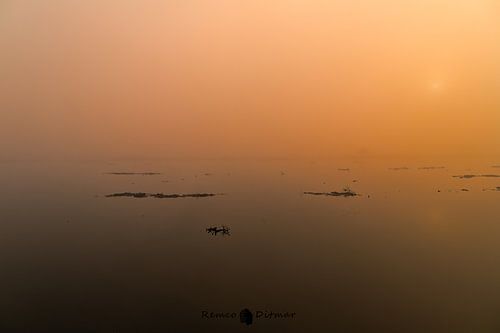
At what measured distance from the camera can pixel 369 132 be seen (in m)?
1.74

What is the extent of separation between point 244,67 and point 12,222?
1.34m

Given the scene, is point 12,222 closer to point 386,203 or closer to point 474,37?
point 386,203

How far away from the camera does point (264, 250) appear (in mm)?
1781

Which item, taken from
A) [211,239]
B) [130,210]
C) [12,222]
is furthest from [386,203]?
[12,222]

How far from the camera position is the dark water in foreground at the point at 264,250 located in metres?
1.72

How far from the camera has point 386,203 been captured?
1.74m

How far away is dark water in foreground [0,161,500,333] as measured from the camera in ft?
5.66

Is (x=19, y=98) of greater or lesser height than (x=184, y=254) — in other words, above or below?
above

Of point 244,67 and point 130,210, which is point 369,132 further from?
point 130,210

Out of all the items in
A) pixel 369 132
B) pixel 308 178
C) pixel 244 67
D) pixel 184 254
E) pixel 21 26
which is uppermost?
pixel 21 26

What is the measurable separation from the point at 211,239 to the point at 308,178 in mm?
536

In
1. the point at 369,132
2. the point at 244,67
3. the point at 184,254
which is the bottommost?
the point at 184,254

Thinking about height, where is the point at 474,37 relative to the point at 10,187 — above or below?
above

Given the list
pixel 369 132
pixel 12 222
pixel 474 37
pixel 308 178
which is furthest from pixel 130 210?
pixel 474 37
